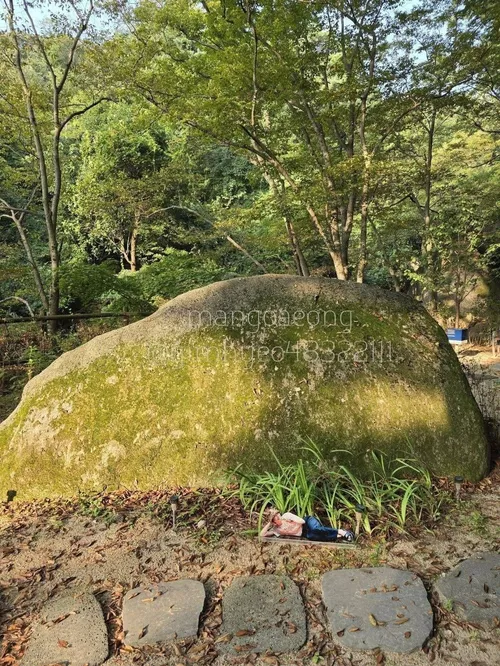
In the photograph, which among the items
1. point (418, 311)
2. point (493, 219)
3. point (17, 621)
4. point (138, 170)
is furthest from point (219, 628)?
point (138, 170)

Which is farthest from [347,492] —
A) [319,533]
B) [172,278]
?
[172,278]

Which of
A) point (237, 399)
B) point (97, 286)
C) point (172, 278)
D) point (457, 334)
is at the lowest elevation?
point (457, 334)

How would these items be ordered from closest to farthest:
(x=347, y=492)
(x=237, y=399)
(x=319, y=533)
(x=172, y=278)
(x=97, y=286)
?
(x=319, y=533), (x=347, y=492), (x=237, y=399), (x=97, y=286), (x=172, y=278)

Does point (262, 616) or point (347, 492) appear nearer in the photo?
point (262, 616)

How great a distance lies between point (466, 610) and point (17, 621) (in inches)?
76.0

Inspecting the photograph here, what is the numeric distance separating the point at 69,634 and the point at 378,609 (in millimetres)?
1295

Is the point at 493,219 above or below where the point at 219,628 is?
above

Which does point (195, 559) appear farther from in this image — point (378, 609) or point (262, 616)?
point (378, 609)

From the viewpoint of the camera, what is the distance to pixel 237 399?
9.43ft

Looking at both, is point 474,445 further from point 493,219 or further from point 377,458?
point 493,219

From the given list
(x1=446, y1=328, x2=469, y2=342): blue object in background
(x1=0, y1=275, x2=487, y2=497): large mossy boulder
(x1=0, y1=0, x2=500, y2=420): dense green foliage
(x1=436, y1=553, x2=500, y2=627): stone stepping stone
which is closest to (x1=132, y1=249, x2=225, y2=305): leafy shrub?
(x1=0, y1=0, x2=500, y2=420): dense green foliage

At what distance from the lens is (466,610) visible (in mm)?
1657

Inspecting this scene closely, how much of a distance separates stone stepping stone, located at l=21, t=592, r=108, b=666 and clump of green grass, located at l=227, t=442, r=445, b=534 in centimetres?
93

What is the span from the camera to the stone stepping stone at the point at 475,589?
1.63 m
